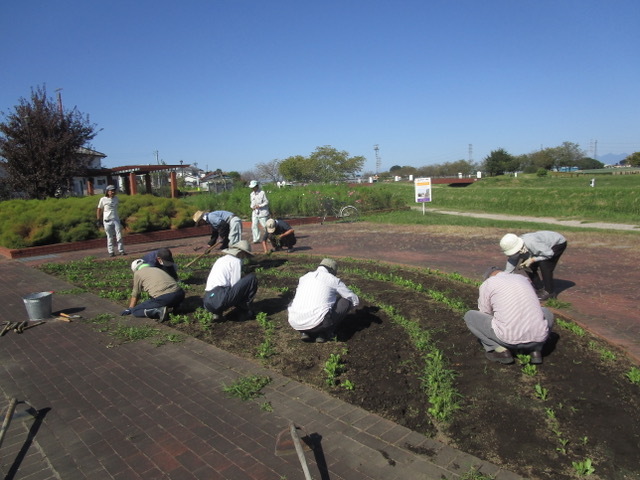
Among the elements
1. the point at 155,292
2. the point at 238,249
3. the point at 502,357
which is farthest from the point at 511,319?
the point at 155,292

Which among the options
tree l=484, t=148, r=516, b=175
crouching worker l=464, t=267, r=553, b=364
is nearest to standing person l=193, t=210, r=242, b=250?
crouching worker l=464, t=267, r=553, b=364

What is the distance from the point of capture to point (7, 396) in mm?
4238

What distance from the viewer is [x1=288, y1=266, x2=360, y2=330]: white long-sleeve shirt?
16.1ft

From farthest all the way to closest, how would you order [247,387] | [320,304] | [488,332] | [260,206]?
[260,206]
[320,304]
[488,332]
[247,387]

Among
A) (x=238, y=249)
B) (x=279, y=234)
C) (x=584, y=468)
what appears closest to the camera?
(x=584, y=468)

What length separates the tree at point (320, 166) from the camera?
203 feet

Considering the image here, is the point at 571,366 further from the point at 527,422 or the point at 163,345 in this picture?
the point at 163,345

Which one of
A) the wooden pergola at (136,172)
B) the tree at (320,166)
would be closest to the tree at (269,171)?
the tree at (320,166)

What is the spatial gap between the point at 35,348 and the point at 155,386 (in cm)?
212

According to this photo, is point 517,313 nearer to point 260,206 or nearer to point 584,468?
point 584,468

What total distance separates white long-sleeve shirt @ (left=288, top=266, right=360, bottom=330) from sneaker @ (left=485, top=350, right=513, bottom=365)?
5.14ft

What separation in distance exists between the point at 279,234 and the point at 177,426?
7.98 meters

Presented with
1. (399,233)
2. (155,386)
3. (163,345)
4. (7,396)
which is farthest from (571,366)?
(399,233)

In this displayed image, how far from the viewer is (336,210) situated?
20.5 m
